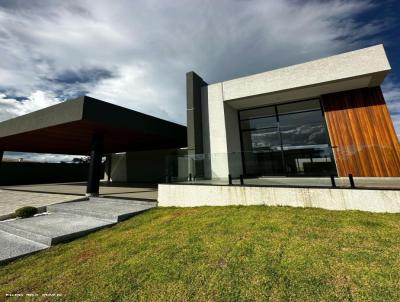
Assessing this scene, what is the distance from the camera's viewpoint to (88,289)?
3.16 m

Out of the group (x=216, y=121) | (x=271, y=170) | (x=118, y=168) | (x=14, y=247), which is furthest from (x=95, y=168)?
(x=118, y=168)

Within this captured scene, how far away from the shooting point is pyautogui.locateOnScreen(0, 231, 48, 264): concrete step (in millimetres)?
4463

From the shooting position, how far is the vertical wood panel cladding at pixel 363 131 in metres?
7.46

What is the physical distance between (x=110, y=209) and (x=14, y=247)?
309cm

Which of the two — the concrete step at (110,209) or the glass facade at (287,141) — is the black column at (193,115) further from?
the concrete step at (110,209)

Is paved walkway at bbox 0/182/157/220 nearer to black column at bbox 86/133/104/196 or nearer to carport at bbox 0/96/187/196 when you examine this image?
black column at bbox 86/133/104/196

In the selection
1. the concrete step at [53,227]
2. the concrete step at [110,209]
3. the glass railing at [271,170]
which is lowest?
the concrete step at [53,227]

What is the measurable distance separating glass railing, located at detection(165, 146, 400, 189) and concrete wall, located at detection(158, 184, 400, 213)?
28cm

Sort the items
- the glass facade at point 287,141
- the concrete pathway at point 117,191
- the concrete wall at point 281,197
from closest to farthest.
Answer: the concrete wall at point 281,197, the glass facade at point 287,141, the concrete pathway at point 117,191

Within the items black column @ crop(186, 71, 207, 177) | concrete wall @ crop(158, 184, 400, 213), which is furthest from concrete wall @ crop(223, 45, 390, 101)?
concrete wall @ crop(158, 184, 400, 213)

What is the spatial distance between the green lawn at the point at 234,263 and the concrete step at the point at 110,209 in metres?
1.37

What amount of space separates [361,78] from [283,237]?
8918 mm

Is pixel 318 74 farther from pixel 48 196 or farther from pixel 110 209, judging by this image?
pixel 48 196

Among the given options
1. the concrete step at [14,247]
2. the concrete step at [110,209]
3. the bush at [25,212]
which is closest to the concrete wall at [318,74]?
the concrete step at [110,209]
